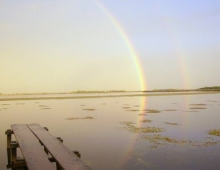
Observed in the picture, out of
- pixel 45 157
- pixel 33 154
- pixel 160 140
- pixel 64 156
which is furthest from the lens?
pixel 160 140

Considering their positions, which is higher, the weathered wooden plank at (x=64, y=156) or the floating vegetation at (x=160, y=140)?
the weathered wooden plank at (x=64, y=156)

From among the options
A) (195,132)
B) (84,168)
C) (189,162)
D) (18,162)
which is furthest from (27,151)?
(195,132)

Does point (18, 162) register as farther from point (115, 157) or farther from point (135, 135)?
point (135, 135)

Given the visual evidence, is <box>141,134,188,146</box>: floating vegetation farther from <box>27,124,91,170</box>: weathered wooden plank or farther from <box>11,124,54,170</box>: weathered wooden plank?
<box>11,124,54,170</box>: weathered wooden plank

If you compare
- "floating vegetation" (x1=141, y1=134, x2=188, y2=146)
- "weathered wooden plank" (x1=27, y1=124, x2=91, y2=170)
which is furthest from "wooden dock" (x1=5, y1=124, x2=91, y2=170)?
A: "floating vegetation" (x1=141, y1=134, x2=188, y2=146)

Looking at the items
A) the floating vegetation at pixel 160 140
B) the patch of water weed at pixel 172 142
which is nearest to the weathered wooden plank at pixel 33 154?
the patch of water weed at pixel 172 142

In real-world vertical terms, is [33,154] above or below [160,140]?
above

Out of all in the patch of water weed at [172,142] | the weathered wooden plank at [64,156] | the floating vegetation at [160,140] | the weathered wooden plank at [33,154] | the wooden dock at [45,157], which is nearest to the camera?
the weathered wooden plank at [64,156]

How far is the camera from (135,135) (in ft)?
53.2

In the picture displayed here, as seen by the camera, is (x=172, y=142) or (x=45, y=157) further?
(x=172, y=142)

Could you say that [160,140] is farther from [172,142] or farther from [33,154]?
[33,154]

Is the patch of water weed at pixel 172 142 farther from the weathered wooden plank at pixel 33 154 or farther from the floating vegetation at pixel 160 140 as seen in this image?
the weathered wooden plank at pixel 33 154

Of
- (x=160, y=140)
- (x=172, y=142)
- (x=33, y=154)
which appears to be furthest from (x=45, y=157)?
(x=160, y=140)

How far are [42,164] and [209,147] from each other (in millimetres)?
9891
